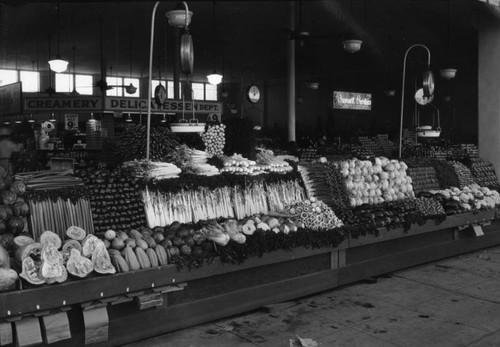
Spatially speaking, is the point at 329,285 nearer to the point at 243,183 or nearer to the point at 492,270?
the point at 243,183

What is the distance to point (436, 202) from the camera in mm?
7656

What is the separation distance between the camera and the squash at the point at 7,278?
3.68 meters

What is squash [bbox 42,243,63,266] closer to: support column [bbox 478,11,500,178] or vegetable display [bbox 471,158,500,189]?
vegetable display [bbox 471,158,500,189]

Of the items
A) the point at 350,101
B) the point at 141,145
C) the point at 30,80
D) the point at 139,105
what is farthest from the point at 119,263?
the point at 30,80

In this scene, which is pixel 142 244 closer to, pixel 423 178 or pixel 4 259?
pixel 4 259

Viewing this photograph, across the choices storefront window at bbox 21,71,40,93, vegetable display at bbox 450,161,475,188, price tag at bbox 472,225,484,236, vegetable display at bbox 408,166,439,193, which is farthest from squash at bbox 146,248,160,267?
storefront window at bbox 21,71,40,93

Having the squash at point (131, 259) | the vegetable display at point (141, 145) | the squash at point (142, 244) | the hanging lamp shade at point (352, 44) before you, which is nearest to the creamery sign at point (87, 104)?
the hanging lamp shade at point (352, 44)

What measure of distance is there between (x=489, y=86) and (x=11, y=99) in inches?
382

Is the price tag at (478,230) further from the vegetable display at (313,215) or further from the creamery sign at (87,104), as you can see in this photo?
the creamery sign at (87,104)

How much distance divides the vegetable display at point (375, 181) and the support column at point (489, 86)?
2960 millimetres

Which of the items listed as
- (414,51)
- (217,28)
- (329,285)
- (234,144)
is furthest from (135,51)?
(329,285)

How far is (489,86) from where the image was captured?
32.6 ft

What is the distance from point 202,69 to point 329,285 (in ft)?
60.4

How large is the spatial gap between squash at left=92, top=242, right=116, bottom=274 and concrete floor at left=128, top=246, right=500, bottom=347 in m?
0.74
